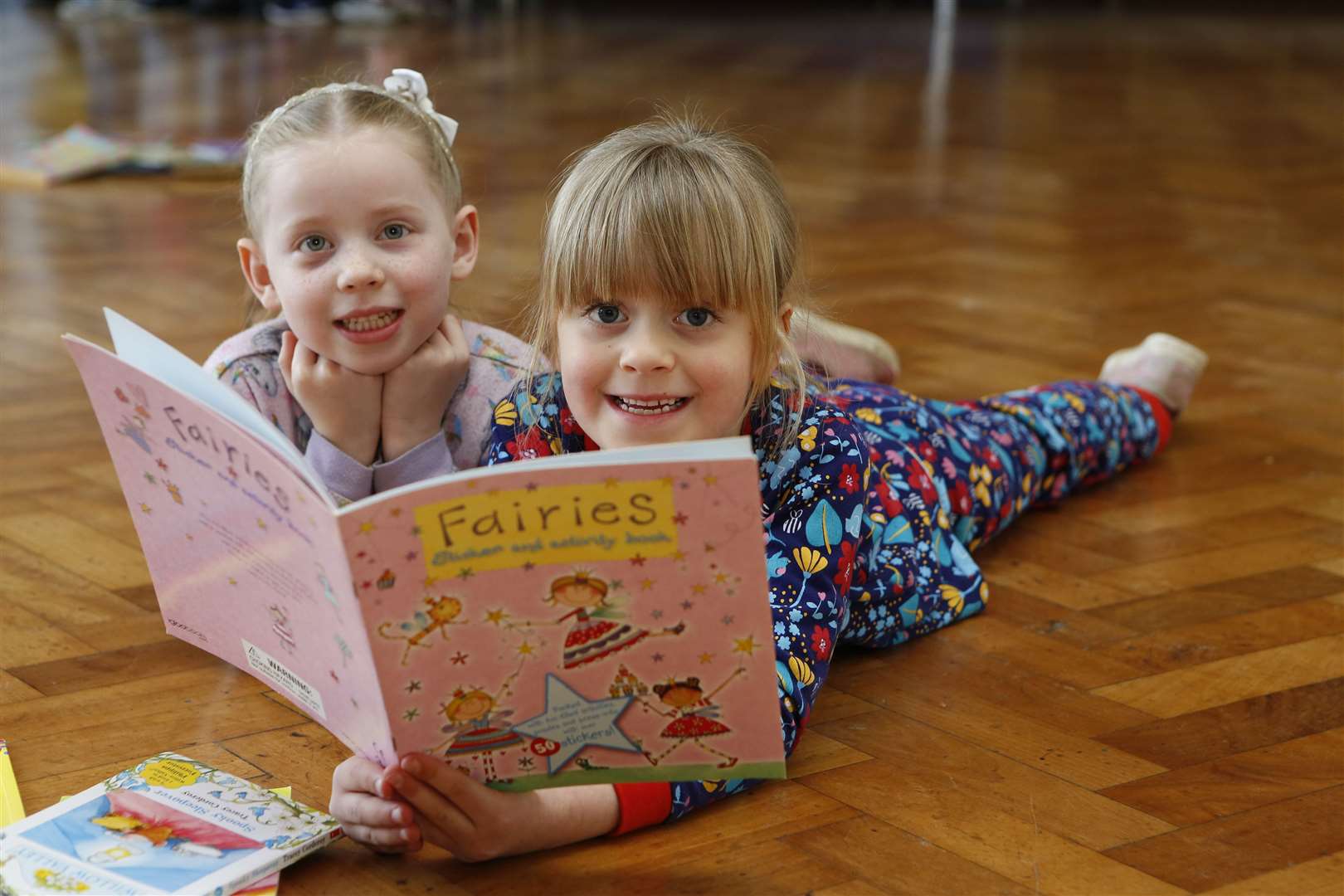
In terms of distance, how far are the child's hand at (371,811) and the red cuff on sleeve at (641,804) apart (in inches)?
4.4

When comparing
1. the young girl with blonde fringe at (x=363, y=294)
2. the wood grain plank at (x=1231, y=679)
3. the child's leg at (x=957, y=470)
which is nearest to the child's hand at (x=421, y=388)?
the young girl with blonde fringe at (x=363, y=294)

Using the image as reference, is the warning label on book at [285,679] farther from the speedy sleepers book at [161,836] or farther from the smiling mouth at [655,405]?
the smiling mouth at [655,405]

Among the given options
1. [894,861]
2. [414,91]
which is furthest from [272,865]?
[414,91]

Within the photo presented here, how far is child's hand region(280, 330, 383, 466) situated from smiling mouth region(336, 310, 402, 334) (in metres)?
0.03

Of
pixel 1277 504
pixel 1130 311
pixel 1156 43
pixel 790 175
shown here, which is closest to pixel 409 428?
pixel 1277 504

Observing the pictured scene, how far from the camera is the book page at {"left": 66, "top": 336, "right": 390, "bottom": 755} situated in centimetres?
78

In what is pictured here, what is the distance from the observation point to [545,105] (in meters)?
3.89

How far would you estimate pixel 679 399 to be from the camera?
98cm

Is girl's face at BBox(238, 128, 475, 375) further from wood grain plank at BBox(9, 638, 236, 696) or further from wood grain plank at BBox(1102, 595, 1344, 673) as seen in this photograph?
wood grain plank at BBox(1102, 595, 1344, 673)

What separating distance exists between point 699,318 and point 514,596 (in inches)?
10.4

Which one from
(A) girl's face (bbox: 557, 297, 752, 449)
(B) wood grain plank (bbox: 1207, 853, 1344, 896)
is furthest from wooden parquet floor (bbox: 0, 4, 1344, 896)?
(A) girl's face (bbox: 557, 297, 752, 449)

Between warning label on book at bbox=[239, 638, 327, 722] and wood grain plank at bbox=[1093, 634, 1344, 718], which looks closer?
warning label on book at bbox=[239, 638, 327, 722]

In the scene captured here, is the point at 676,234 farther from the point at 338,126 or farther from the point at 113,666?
the point at 113,666

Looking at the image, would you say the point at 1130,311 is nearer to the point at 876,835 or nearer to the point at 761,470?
the point at 761,470
